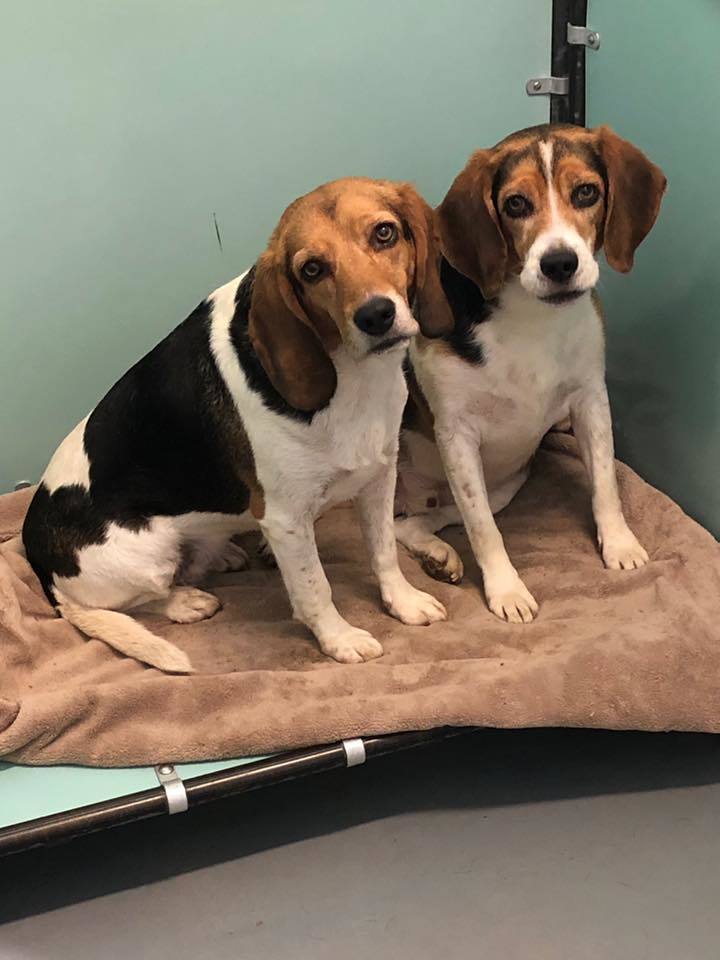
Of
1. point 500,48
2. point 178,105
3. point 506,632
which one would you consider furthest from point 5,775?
point 500,48

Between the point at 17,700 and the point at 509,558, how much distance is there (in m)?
1.30

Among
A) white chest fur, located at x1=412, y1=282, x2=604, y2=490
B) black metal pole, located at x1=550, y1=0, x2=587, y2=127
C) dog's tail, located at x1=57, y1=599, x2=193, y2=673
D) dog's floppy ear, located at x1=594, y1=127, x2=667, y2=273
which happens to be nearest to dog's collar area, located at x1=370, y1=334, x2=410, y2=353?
white chest fur, located at x1=412, y1=282, x2=604, y2=490

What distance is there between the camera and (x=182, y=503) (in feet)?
7.78

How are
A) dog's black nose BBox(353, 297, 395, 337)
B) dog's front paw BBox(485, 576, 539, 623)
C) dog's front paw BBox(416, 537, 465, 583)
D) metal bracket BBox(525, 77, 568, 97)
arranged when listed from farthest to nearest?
metal bracket BBox(525, 77, 568, 97) → dog's front paw BBox(416, 537, 465, 583) → dog's front paw BBox(485, 576, 539, 623) → dog's black nose BBox(353, 297, 395, 337)

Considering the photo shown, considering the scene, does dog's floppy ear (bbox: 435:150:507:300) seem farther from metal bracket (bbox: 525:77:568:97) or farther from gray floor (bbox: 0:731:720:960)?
gray floor (bbox: 0:731:720:960)

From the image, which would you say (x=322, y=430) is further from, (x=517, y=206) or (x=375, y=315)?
(x=517, y=206)

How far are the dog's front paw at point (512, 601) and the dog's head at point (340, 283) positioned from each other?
0.76 meters

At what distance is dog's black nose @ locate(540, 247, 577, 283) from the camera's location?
2068 mm

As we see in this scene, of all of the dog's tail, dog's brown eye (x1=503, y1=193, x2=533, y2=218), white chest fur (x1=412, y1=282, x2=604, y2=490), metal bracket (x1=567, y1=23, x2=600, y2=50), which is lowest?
the dog's tail

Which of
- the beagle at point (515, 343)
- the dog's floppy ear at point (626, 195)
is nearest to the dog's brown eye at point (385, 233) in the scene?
the beagle at point (515, 343)

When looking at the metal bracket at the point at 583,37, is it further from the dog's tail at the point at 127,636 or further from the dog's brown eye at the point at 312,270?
the dog's tail at the point at 127,636

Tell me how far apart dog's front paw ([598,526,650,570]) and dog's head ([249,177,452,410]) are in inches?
34.7

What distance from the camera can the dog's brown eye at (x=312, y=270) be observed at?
184cm

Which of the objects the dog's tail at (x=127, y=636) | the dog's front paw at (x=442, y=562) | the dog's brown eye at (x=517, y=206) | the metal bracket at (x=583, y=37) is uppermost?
the metal bracket at (x=583, y=37)
